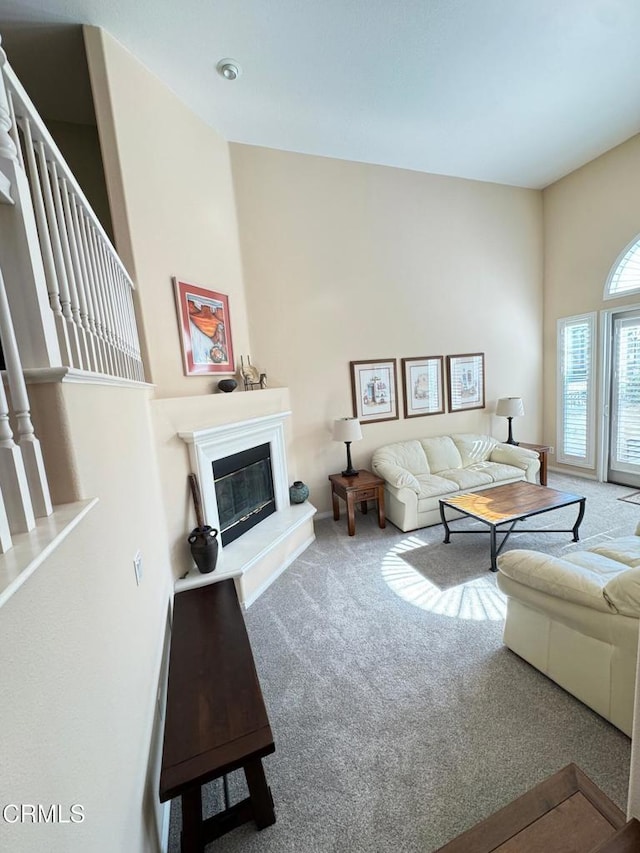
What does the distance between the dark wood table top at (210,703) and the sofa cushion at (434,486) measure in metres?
2.38

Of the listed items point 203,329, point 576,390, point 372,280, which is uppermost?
point 372,280

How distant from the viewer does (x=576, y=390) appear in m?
5.03

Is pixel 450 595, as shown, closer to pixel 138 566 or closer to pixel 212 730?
pixel 212 730

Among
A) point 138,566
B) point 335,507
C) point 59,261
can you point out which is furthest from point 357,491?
point 59,261

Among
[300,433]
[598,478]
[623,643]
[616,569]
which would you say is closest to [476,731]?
[623,643]

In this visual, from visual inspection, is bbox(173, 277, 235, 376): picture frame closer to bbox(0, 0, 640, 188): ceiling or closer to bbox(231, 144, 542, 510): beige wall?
bbox(231, 144, 542, 510): beige wall

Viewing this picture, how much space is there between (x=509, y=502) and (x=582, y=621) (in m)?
1.69

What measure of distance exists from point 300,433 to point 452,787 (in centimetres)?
308

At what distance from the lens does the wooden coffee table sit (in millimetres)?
2920

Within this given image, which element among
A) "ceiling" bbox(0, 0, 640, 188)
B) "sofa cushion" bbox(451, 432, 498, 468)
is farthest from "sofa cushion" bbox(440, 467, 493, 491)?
"ceiling" bbox(0, 0, 640, 188)

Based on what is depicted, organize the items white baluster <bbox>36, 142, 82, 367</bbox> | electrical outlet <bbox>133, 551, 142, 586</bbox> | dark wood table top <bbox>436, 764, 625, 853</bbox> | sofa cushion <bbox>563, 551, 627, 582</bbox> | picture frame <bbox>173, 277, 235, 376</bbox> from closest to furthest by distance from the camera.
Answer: dark wood table top <bbox>436, 764, 625, 853</bbox>, white baluster <bbox>36, 142, 82, 367</bbox>, electrical outlet <bbox>133, 551, 142, 586</bbox>, sofa cushion <bbox>563, 551, 627, 582</bbox>, picture frame <bbox>173, 277, 235, 376</bbox>

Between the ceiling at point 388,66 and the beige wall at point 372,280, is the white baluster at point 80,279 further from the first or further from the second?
the beige wall at point 372,280

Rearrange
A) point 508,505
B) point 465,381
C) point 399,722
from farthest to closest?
point 465,381, point 508,505, point 399,722

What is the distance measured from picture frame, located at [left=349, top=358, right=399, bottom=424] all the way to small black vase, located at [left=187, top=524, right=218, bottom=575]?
2406mm
